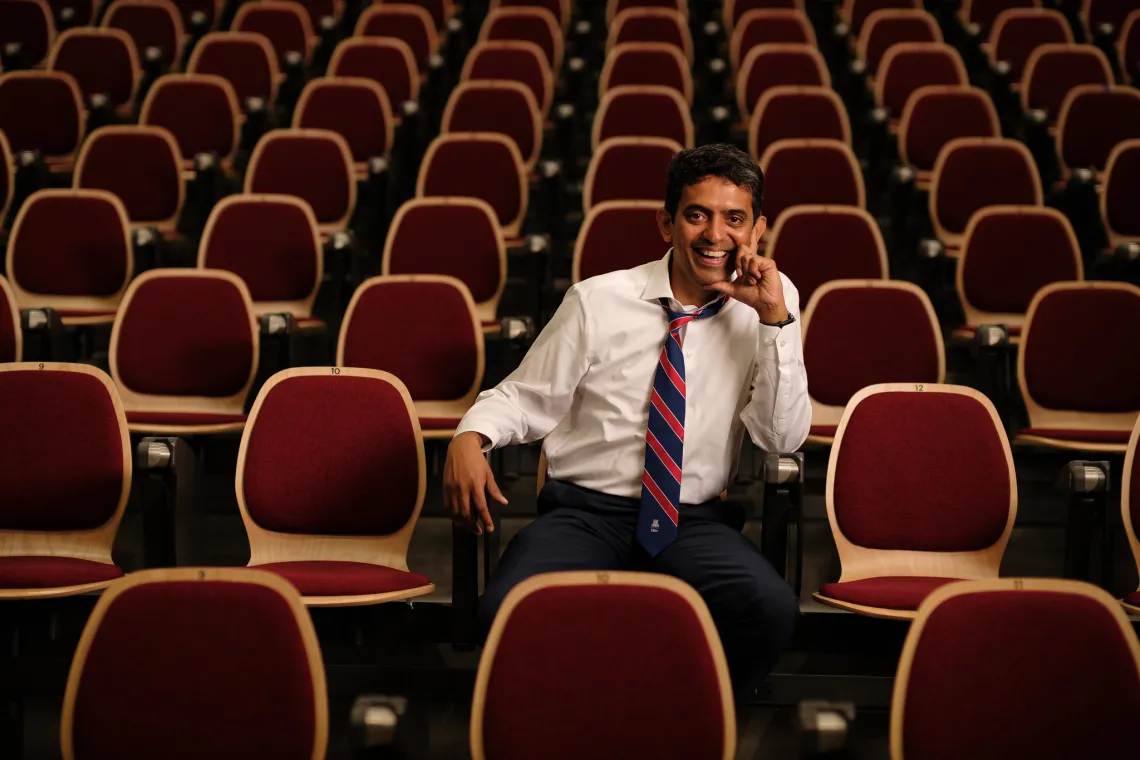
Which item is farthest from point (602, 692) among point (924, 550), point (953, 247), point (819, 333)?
point (953, 247)

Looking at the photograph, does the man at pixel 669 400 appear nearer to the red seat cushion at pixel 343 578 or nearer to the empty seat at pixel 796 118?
the red seat cushion at pixel 343 578

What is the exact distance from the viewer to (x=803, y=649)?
4.71 ft

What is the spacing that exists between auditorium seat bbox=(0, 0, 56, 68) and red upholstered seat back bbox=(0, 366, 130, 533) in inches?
92.9

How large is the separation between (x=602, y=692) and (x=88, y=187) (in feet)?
6.73

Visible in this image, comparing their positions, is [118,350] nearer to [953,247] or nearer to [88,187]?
[88,187]

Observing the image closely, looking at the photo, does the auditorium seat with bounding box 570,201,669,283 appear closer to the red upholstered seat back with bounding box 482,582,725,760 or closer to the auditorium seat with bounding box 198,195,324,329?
the auditorium seat with bounding box 198,195,324,329

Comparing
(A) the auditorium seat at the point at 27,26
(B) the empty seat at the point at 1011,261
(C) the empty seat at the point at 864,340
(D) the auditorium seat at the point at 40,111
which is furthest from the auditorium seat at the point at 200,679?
(A) the auditorium seat at the point at 27,26

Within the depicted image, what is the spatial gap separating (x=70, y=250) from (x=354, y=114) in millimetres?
890

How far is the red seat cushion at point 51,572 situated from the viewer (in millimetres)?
1336

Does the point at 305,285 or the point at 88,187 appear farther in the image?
the point at 88,187

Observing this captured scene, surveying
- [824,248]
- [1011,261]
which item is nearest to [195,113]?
[824,248]

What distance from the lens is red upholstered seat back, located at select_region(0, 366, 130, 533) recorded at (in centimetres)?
150

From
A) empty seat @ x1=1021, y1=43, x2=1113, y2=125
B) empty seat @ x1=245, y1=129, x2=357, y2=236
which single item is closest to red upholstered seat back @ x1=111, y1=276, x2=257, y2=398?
empty seat @ x1=245, y1=129, x2=357, y2=236

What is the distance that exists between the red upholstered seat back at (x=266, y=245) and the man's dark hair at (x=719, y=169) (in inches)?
42.7
